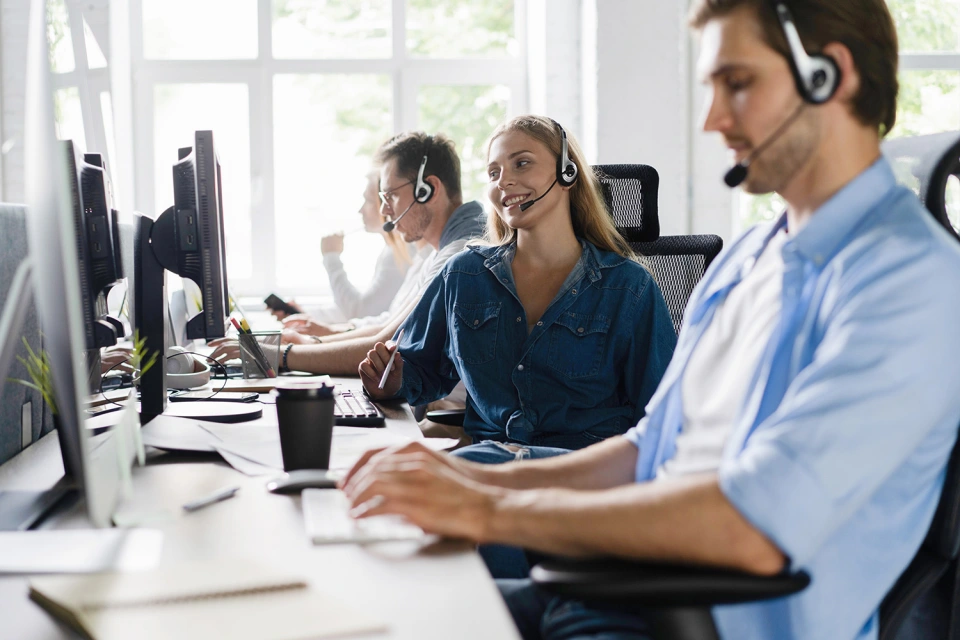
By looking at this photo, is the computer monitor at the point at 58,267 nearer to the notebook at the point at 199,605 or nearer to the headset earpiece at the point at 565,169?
the notebook at the point at 199,605

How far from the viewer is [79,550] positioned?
2.60 feet

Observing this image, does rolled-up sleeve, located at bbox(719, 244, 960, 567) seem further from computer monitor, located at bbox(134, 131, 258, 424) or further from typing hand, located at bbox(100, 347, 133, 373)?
typing hand, located at bbox(100, 347, 133, 373)

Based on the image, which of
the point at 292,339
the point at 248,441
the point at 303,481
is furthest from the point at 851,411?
the point at 292,339

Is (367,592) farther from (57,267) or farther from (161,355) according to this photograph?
(161,355)

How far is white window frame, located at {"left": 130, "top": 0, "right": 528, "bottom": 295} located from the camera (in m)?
4.79

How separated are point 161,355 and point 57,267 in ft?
2.42

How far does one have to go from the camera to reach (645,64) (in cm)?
423

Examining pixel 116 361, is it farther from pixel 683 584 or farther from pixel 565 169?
pixel 683 584

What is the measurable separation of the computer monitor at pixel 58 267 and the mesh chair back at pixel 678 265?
1623 millimetres

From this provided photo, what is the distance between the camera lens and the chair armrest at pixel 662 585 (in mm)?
700

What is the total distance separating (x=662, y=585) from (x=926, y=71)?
4.82 meters

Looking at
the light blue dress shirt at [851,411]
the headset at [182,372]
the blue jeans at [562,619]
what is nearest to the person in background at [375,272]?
the headset at [182,372]

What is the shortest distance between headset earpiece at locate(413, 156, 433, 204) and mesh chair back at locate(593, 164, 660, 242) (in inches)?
32.5

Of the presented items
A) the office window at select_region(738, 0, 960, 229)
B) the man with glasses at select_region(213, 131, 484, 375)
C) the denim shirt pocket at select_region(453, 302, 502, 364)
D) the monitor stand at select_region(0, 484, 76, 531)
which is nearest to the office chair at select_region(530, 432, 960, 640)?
the monitor stand at select_region(0, 484, 76, 531)
